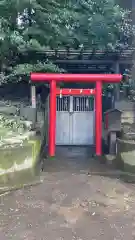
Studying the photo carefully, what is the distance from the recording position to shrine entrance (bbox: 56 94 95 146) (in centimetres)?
1318

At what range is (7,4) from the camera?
10305mm

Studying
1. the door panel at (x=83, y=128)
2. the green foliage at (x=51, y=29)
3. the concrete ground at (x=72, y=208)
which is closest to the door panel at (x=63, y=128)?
the door panel at (x=83, y=128)

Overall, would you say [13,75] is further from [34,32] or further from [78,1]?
[78,1]

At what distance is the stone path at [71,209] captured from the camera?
5.30m

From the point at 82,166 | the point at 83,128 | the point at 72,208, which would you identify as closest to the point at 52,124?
the point at 82,166

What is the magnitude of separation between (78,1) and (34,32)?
2.81 m

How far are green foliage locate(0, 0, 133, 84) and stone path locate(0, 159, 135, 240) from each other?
482cm

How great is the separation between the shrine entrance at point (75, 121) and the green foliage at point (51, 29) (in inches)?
96.5

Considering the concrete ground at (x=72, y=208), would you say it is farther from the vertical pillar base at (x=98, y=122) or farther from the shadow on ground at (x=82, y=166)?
the vertical pillar base at (x=98, y=122)

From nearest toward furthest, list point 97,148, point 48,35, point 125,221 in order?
point 125,221
point 97,148
point 48,35

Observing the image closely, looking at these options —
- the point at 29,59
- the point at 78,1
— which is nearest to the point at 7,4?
the point at 29,59

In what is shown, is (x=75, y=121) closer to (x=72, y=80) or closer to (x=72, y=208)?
(x=72, y=80)

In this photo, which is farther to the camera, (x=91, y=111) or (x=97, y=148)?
(x=91, y=111)

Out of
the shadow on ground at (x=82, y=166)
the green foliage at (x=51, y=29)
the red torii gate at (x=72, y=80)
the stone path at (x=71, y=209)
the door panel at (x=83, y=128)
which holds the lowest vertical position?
the stone path at (x=71, y=209)
